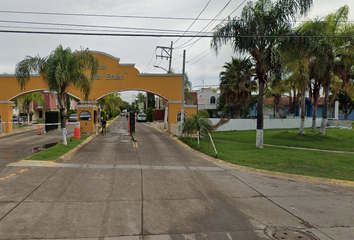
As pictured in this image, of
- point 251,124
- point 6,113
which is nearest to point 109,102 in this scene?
point 6,113

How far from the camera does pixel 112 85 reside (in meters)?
27.1

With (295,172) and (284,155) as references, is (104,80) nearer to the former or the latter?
(284,155)

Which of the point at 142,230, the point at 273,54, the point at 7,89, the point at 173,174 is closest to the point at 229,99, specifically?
the point at 273,54

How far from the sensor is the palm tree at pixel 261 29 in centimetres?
1577

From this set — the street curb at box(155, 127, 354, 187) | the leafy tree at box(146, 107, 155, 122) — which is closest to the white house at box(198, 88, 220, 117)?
the leafy tree at box(146, 107, 155, 122)

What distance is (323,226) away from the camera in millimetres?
5555

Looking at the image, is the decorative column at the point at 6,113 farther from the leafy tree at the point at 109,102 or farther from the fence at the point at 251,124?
the leafy tree at the point at 109,102

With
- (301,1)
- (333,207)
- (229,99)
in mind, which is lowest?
(333,207)

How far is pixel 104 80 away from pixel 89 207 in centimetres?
2229

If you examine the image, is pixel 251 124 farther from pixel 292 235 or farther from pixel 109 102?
pixel 109 102

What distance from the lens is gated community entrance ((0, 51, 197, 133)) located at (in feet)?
86.7

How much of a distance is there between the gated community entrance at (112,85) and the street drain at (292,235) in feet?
69.9

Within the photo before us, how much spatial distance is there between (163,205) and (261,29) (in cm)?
1277

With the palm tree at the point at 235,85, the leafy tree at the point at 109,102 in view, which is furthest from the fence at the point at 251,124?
the leafy tree at the point at 109,102
